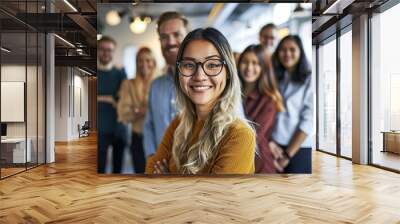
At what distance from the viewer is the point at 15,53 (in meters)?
6.73

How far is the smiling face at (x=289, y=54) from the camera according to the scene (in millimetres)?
6309

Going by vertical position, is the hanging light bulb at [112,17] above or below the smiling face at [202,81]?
above

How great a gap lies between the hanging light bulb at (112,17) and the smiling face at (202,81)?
1215 mm

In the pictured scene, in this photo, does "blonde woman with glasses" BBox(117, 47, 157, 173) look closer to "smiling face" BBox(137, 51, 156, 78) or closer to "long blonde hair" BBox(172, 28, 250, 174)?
"smiling face" BBox(137, 51, 156, 78)

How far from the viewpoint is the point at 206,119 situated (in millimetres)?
6180

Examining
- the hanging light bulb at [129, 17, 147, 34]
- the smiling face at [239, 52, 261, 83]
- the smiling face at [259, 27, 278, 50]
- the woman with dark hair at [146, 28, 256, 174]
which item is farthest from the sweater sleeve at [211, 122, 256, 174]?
the hanging light bulb at [129, 17, 147, 34]

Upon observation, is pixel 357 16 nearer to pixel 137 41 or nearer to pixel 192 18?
pixel 192 18

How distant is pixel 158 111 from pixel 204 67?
1008mm

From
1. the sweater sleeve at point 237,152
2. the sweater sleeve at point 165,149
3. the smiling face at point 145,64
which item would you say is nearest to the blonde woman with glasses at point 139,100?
the smiling face at point 145,64

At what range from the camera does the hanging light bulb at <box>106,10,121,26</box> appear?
6.30 m

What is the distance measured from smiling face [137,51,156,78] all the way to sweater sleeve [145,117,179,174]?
33.6 inches

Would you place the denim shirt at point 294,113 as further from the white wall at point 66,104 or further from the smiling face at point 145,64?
the white wall at point 66,104

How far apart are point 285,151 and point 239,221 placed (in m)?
2.71

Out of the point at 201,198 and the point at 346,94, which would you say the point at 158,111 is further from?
the point at 346,94
